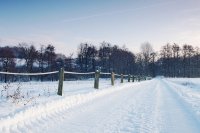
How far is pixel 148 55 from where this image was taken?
131500mm

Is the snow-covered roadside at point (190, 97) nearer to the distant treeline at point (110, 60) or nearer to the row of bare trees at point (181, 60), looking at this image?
the distant treeline at point (110, 60)

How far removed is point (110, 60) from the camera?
4195 inches

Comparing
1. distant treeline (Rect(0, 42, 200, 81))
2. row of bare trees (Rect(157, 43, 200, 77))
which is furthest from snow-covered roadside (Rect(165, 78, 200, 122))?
row of bare trees (Rect(157, 43, 200, 77))

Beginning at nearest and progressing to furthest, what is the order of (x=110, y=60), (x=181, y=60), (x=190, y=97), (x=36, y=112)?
(x=36, y=112) < (x=190, y=97) < (x=110, y=60) < (x=181, y=60)

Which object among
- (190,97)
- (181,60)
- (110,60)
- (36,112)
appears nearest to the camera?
(36,112)

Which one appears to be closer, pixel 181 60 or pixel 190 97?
pixel 190 97

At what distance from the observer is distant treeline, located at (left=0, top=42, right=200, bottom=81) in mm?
80562

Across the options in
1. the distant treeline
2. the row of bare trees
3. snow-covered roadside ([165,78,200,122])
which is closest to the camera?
snow-covered roadside ([165,78,200,122])

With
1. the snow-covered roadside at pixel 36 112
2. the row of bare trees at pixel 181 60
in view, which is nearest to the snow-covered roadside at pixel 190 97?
the snow-covered roadside at pixel 36 112

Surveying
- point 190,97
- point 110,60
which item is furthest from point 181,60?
point 190,97

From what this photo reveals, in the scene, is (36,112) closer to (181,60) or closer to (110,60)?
(110,60)

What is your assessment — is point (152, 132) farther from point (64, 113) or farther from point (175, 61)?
point (175, 61)

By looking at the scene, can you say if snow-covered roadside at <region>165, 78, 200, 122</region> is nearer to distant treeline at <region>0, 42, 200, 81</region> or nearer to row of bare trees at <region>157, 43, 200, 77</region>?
distant treeline at <region>0, 42, 200, 81</region>

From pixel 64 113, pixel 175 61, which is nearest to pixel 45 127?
pixel 64 113
